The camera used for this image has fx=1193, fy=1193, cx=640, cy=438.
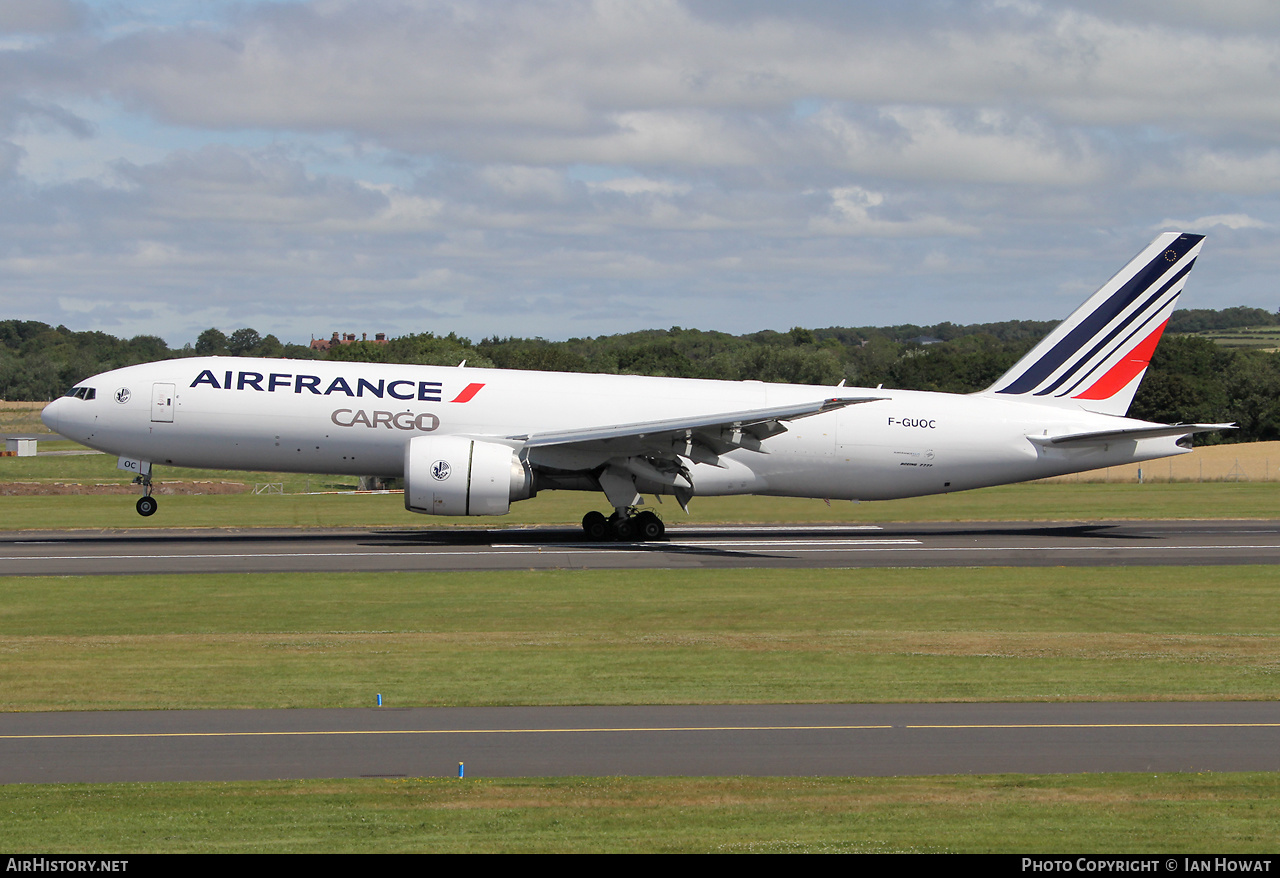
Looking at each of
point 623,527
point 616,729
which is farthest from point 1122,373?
point 616,729

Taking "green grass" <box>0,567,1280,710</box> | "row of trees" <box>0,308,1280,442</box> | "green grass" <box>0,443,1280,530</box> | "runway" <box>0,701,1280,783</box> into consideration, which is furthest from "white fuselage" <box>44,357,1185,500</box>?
"row of trees" <box>0,308,1280,442</box>

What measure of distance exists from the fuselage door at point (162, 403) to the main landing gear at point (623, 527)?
12572mm

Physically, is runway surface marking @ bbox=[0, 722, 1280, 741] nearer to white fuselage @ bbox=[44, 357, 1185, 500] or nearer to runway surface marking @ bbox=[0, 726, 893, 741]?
runway surface marking @ bbox=[0, 726, 893, 741]

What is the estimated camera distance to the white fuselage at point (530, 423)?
34.8 metres

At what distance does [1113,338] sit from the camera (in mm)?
39781

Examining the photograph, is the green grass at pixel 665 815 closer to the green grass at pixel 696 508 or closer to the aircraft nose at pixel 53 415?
the aircraft nose at pixel 53 415

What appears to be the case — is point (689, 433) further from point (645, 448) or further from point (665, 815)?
point (665, 815)

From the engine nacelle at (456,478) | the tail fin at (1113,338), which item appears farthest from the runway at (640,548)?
the tail fin at (1113,338)

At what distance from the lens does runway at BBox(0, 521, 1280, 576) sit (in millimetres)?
30469

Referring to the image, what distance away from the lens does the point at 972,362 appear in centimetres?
Answer: 13075

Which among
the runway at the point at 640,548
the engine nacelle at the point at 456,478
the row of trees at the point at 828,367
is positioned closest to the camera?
the runway at the point at 640,548

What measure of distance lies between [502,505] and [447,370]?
550cm

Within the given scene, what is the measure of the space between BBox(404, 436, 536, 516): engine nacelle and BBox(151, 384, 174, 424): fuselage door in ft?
24.2
